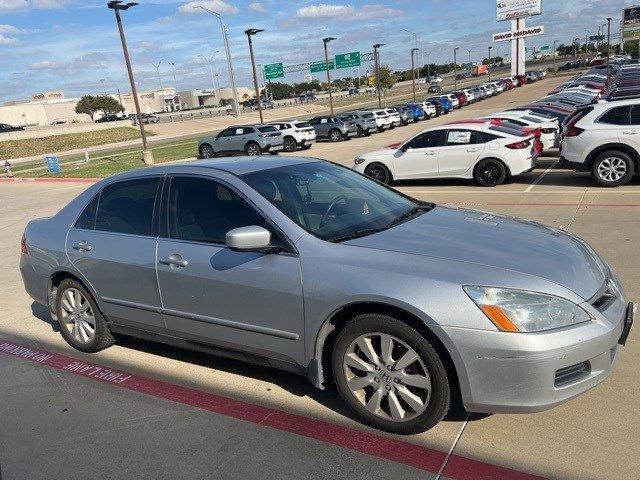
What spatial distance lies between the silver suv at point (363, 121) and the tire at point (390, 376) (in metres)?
26.5

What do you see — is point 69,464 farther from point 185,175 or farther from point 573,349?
point 573,349

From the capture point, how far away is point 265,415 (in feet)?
11.5

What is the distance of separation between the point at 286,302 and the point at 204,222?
36.2 inches

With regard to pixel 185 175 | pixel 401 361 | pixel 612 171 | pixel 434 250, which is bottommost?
pixel 612 171

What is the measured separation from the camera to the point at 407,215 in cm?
391

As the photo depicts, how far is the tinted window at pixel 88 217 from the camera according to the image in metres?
4.51

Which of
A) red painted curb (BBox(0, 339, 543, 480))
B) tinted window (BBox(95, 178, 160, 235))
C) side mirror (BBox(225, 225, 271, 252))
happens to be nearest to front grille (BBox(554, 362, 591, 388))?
red painted curb (BBox(0, 339, 543, 480))

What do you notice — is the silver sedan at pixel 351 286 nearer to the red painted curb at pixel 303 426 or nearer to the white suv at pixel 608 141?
the red painted curb at pixel 303 426

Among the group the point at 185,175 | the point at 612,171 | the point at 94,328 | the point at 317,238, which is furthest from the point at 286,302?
the point at 612,171

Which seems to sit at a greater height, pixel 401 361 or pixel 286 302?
pixel 286 302

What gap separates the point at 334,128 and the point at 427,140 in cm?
1617

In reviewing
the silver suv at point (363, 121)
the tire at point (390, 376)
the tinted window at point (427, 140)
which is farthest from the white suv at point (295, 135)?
the tire at point (390, 376)

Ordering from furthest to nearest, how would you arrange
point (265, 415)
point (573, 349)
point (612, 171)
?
point (612, 171)
point (265, 415)
point (573, 349)

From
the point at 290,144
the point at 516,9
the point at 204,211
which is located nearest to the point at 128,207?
the point at 204,211
